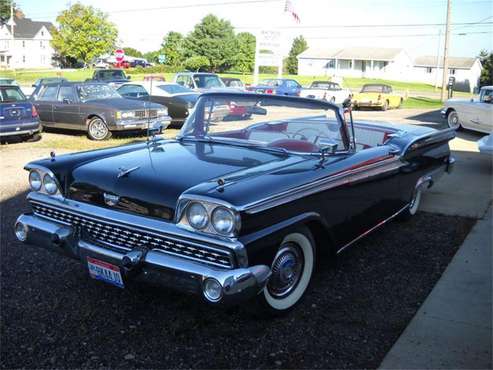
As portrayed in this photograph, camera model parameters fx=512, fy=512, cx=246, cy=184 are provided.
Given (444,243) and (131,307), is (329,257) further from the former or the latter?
(444,243)

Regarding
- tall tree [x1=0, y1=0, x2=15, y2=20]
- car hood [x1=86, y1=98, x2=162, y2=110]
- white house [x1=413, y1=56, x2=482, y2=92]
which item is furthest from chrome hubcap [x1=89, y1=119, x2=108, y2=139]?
tall tree [x1=0, y1=0, x2=15, y2=20]

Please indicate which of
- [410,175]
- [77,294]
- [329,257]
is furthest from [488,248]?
[77,294]

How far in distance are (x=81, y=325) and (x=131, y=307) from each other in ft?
1.24

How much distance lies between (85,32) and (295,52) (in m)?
56.8

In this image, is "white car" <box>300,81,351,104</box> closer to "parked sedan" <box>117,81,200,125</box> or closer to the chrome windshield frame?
"parked sedan" <box>117,81,200,125</box>

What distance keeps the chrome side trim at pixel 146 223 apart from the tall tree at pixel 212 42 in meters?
70.3

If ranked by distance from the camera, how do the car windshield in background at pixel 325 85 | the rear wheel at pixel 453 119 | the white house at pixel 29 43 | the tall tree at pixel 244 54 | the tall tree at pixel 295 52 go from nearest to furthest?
the rear wheel at pixel 453 119 < the car windshield in background at pixel 325 85 < the tall tree at pixel 244 54 < the white house at pixel 29 43 < the tall tree at pixel 295 52

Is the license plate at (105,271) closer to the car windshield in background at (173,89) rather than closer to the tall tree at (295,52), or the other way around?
the car windshield in background at (173,89)

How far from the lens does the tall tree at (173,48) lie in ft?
238

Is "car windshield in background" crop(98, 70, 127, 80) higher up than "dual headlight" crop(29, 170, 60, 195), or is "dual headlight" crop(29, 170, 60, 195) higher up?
"car windshield in background" crop(98, 70, 127, 80)

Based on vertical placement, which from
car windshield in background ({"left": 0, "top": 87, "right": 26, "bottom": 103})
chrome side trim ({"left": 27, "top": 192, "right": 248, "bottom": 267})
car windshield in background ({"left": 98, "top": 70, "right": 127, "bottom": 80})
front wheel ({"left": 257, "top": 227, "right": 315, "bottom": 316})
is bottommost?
front wheel ({"left": 257, "top": 227, "right": 315, "bottom": 316})

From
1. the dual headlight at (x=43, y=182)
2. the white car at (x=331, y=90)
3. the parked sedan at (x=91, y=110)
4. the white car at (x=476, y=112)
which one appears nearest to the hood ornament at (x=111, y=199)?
the dual headlight at (x=43, y=182)

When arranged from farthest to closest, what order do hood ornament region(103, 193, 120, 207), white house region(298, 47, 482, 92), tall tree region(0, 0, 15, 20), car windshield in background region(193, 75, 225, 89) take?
white house region(298, 47, 482, 92) → tall tree region(0, 0, 15, 20) → car windshield in background region(193, 75, 225, 89) → hood ornament region(103, 193, 120, 207)

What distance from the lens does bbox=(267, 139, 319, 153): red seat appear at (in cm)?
400
